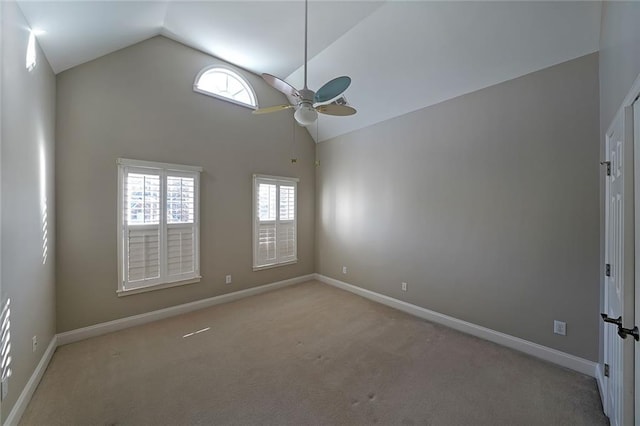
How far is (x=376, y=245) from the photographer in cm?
429

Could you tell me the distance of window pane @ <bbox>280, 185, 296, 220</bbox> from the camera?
4.88 meters

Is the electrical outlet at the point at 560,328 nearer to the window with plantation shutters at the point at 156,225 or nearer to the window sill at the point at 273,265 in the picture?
the window sill at the point at 273,265

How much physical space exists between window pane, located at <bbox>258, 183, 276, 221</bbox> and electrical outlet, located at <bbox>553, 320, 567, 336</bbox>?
405 cm

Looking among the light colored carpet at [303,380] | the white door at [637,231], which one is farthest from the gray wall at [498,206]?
the white door at [637,231]

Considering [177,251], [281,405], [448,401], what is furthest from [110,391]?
[448,401]

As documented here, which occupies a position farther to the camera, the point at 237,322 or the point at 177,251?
the point at 177,251

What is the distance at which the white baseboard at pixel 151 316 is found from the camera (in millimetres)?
2924

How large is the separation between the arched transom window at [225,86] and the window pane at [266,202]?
1.41 metres

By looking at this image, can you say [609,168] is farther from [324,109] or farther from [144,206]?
[144,206]

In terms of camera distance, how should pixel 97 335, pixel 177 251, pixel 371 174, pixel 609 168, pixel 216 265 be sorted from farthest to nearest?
pixel 371 174 → pixel 216 265 → pixel 177 251 → pixel 97 335 → pixel 609 168

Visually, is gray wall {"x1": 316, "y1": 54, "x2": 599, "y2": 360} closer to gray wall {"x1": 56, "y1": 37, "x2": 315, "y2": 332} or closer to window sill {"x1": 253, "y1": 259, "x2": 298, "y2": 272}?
window sill {"x1": 253, "y1": 259, "x2": 298, "y2": 272}

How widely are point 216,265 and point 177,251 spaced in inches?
25.0

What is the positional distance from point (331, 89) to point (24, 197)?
8.62 ft

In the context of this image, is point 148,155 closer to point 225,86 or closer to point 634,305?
point 225,86
